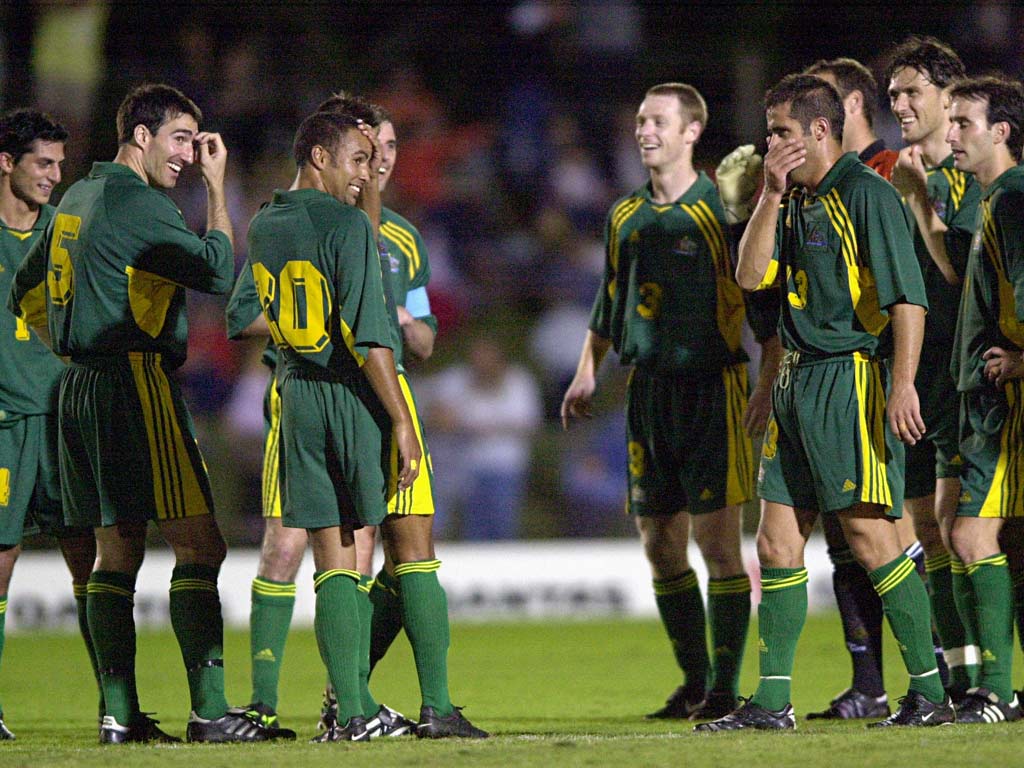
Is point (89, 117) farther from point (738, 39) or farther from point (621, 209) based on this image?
point (621, 209)

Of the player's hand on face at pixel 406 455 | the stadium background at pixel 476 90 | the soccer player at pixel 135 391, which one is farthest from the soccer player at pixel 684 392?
the stadium background at pixel 476 90

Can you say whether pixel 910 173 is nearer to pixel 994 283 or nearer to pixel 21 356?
pixel 994 283

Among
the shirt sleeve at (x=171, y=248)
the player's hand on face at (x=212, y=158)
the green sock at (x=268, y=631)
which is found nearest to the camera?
the shirt sleeve at (x=171, y=248)

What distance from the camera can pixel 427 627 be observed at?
16.8ft

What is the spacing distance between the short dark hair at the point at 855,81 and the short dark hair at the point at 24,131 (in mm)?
3019

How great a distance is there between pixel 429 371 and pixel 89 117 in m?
3.86

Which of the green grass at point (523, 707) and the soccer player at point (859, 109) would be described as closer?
the green grass at point (523, 707)

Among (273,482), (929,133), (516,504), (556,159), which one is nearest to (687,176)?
(929,133)

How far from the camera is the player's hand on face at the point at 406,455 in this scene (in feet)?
16.3

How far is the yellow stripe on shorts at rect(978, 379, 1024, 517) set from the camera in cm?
549

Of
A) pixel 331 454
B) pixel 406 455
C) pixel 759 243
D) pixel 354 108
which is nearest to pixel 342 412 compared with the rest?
pixel 331 454

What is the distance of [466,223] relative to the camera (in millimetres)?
13641

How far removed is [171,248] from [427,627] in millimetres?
1583

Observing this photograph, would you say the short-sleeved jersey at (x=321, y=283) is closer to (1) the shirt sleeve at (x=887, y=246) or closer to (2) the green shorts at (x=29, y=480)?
(2) the green shorts at (x=29, y=480)
